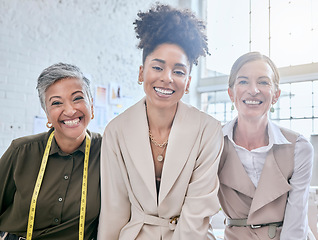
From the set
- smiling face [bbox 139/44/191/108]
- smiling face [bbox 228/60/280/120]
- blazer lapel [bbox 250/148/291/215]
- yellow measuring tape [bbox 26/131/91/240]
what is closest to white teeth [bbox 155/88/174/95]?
smiling face [bbox 139/44/191/108]

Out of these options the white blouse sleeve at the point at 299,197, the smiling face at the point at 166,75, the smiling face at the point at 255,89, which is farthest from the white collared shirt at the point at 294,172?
the smiling face at the point at 166,75

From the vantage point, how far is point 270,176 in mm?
1834

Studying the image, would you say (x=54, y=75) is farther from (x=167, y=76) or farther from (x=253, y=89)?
(x=253, y=89)

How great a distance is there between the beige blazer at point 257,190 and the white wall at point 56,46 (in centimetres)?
332

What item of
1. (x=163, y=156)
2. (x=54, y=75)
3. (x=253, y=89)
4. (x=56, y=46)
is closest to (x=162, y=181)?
(x=163, y=156)

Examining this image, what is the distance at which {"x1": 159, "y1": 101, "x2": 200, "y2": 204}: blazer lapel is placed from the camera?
5.49 ft

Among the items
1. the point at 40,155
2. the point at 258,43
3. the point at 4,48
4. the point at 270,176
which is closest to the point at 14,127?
the point at 4,48

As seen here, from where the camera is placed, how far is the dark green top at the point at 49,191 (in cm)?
180

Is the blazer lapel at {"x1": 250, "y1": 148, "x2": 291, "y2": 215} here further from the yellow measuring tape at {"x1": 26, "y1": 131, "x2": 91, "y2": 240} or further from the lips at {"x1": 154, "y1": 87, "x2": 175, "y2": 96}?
the yellow measuring tape at {"x1": 26, "y1": 131, "x2": 91, "y2": 240}

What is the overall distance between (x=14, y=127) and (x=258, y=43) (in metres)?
4.33

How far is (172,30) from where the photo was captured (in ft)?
5.62

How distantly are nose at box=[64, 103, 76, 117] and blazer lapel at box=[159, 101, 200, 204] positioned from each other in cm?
55

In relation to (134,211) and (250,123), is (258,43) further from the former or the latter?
(134,211)

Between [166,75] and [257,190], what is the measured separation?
2.54ft
